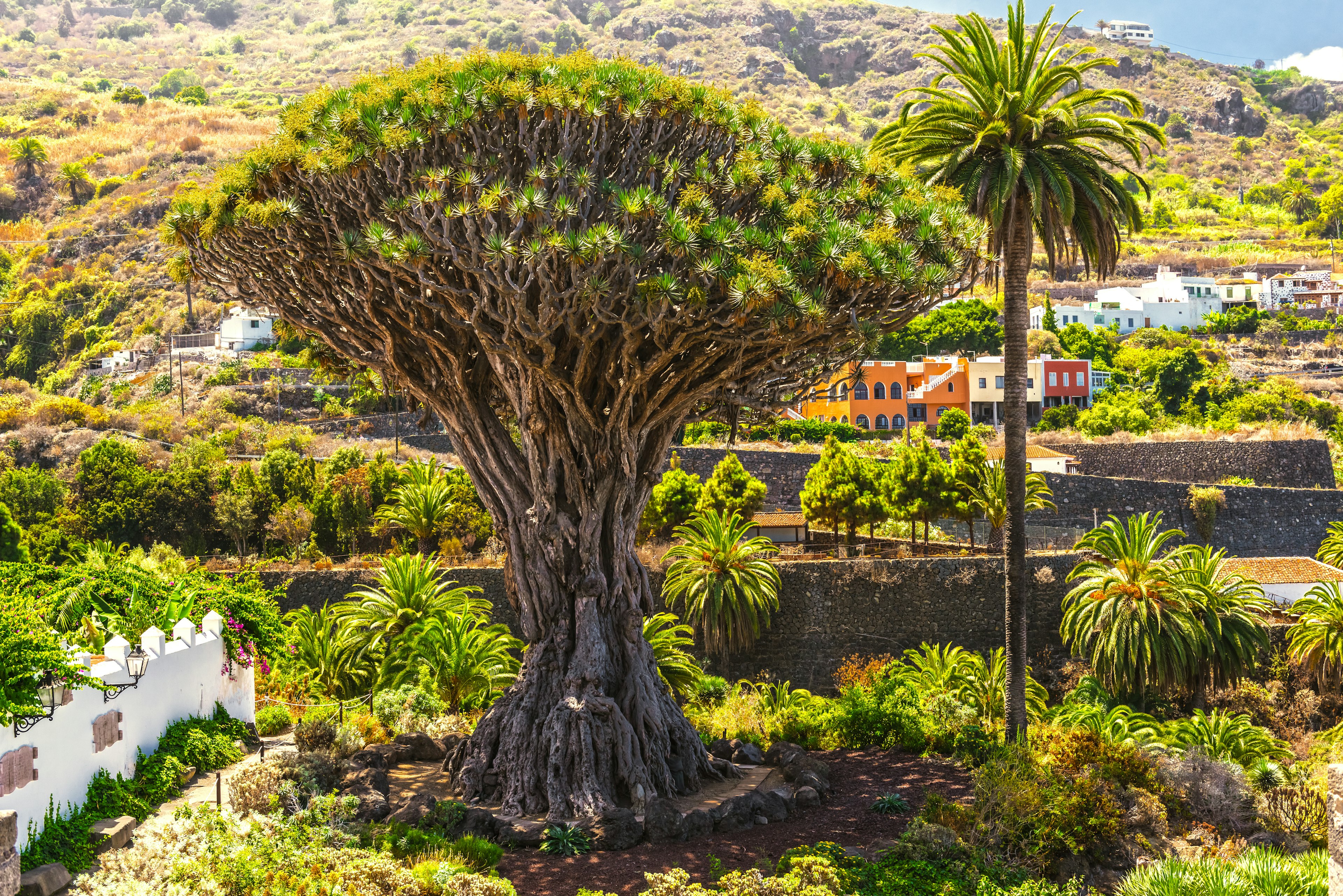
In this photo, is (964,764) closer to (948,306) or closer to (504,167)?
(504,167)

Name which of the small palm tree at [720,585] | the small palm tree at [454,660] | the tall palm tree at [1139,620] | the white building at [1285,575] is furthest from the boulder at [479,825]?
the white building at [1285,575]

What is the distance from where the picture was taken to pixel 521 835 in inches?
442

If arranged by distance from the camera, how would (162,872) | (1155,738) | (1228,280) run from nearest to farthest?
1. (162,872)
2. (1155,738)
3. (1228,280)

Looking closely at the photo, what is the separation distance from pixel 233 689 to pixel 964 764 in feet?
31.9

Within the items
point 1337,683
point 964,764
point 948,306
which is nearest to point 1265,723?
point 1337,683

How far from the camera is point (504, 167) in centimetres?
1191

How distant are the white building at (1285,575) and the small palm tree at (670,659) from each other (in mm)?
16888

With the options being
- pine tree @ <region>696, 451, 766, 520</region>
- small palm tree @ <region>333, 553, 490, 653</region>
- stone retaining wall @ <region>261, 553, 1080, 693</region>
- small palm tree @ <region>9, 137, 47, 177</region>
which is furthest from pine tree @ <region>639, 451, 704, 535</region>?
small palm tree @ <region>9, 137, 47, 177</region>

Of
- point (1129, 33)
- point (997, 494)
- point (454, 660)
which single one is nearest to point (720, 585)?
point (997, 494)

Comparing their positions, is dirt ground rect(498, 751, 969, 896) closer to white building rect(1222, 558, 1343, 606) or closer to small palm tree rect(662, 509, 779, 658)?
small palm tree rect(662, 509, 779, 658)

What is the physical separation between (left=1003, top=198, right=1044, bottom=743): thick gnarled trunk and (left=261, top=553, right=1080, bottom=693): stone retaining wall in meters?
9.65

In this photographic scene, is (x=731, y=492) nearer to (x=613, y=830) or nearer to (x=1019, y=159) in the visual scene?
(x=1019, y=159)

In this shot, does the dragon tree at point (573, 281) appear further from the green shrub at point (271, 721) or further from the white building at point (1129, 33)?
the white building at point (1129, 33)

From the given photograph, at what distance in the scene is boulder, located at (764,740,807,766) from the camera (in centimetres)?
1412
